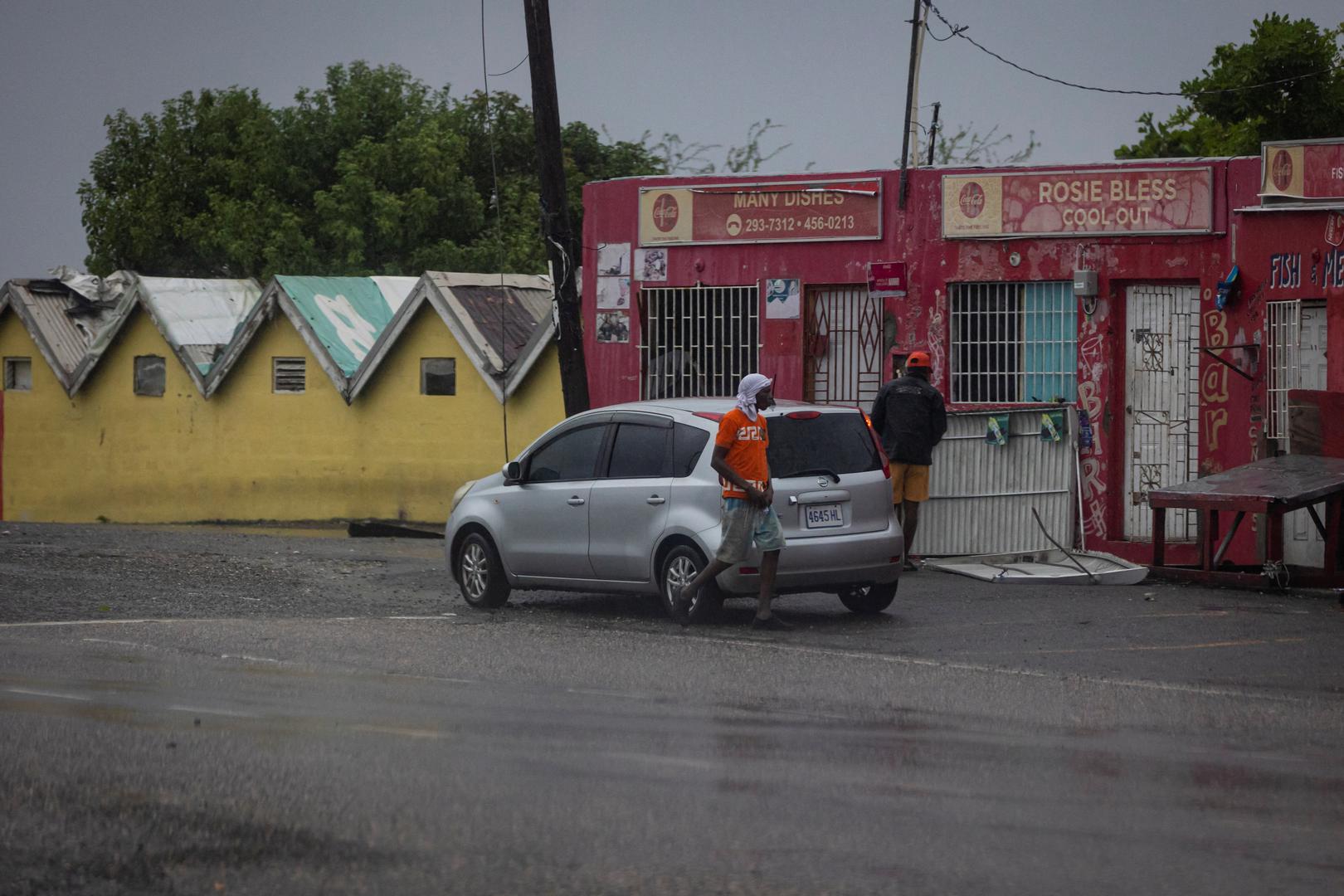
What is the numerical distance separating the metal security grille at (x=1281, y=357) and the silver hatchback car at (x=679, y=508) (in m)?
6.30

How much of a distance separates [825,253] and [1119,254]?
3251 mm

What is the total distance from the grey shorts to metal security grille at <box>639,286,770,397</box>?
8649 millimetres

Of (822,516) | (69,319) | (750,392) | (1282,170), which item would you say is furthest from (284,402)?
(750,392)

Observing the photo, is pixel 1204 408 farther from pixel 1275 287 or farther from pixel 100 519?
pixel 100 519

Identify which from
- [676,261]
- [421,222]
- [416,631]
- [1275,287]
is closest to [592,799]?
[416,631]

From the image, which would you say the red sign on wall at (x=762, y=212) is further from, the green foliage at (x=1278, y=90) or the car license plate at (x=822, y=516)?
the green foliage at (x=1278, y=90)

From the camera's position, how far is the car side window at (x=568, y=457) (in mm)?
13453

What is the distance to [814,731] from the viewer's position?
807cm

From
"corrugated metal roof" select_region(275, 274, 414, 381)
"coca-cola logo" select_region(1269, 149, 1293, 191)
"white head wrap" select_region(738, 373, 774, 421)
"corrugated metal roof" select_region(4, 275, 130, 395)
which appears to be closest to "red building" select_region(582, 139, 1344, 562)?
"coca-cola logo" select_region(1269, 149, 1293, 191)

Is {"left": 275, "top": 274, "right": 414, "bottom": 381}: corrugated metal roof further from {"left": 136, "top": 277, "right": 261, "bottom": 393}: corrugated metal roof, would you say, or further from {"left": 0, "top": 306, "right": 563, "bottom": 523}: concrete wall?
{"left": 136, "top": 277, "right": 261, "bottom": 393}: corrugated metal roof

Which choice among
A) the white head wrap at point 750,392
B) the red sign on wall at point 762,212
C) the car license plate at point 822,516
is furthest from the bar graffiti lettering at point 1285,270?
the white head wrap at point 750,392

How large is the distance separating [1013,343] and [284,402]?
1422cm

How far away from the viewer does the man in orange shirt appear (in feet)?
39.2

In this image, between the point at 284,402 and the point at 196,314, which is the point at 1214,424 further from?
the point at 196,314
